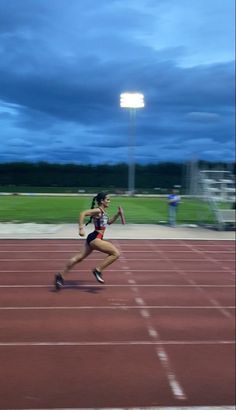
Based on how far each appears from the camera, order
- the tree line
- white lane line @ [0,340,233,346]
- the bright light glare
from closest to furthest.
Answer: the tree line < the bright light glare < white lane line @ [0,340,233,346]

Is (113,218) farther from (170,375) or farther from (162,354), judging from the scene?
(162,354)

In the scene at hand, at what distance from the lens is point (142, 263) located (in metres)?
7.07

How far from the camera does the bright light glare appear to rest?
1516 mm

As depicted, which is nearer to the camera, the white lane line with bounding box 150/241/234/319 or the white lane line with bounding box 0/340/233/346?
the white lane line with bounding box 0/340/233/346

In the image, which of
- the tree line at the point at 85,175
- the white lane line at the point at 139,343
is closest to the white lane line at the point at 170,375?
the white lane line at the point at 139,343

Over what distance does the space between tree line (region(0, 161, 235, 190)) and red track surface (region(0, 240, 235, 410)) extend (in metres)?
0.68

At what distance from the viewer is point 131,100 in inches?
62.4

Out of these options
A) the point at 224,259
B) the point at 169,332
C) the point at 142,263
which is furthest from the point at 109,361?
the point at 224,259

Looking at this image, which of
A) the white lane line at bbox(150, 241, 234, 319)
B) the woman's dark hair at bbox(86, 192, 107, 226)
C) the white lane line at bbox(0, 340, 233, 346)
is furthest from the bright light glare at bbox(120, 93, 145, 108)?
the white lane line at bbox(150, 241, 234, 319)

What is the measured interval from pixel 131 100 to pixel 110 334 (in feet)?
11.8

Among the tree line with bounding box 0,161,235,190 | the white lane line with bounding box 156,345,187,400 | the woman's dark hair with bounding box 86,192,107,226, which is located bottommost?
the white lane line with bounding box 156,345,187,400

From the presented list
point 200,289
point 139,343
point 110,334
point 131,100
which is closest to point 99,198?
point 131,100

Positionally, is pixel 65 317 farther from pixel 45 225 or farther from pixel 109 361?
pixel 109 361

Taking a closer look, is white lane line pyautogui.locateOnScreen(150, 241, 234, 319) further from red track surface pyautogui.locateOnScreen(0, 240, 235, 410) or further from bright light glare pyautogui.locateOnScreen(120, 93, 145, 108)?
bright light glare pyautogui.locateOnScreen(120, 93, 145, 108)
